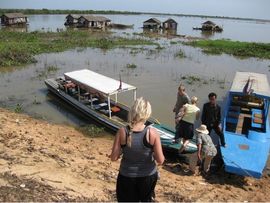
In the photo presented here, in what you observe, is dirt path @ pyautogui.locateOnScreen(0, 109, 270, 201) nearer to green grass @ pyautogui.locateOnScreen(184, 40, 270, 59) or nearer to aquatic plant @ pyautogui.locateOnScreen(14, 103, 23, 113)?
aquatic plant @ pyautogui.locateOnScreen(14, 103, 23, 113)

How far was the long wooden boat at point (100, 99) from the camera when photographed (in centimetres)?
1279

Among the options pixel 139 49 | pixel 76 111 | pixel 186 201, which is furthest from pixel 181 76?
pixel 186 201

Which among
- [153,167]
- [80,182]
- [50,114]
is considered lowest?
[50,114]

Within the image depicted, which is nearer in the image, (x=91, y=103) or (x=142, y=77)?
(x=91, y=103)

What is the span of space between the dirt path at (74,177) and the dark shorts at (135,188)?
212cm

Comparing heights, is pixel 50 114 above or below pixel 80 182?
below

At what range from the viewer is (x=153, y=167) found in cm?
390

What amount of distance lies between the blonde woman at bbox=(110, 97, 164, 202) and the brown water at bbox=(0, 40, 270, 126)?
10.4 m

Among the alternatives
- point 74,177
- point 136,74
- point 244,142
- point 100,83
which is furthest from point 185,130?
point 136,74

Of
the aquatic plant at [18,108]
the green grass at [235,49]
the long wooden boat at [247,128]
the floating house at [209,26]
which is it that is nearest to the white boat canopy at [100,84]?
the aquatic plant at [18,108]

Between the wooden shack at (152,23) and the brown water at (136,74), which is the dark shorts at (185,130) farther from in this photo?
the wooden shack at (152,23)

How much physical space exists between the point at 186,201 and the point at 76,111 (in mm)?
9869

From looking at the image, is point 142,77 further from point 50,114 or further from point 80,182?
point 80,182

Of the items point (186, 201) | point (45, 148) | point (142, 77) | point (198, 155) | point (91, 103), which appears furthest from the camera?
point (142, 77)
